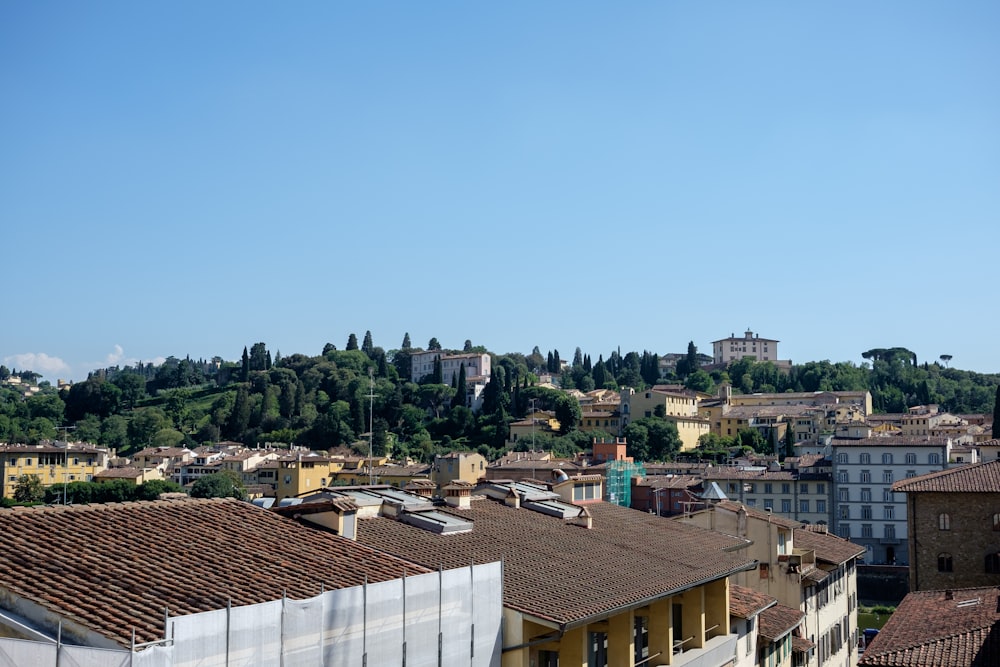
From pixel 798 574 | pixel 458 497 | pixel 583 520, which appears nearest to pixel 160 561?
pixel 458 497

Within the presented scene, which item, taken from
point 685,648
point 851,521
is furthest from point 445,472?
point 685,648

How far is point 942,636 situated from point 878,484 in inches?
1932

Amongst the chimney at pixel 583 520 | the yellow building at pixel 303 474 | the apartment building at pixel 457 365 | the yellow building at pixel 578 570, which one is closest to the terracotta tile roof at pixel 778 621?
the yellow building at pixel 578 570

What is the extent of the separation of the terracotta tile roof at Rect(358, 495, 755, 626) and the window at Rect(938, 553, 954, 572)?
12121 mm

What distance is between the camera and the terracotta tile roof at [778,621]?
1830cm

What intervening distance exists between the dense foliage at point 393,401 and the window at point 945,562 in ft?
246

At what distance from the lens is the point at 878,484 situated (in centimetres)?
6041

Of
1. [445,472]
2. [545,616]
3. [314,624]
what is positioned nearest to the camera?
[314,624]

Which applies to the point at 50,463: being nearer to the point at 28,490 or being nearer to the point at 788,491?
the point at 28,490

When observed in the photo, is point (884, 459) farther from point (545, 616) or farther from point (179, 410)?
point (179, 410)

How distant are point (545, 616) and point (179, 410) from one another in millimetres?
138324

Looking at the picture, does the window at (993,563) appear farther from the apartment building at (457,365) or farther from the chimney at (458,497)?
the apartment building at (457,365)

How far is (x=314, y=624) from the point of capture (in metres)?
8.23

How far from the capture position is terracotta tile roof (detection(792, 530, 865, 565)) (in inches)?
1006
